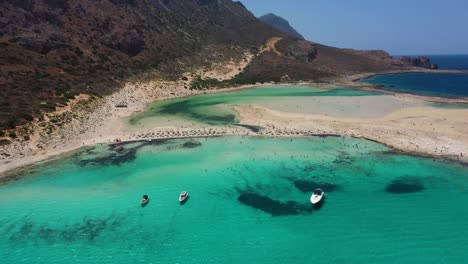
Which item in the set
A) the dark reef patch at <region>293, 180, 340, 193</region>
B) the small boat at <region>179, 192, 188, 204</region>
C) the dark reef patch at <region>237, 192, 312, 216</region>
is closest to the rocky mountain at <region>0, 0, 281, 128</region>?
the small boat at <region>179, 192, 188, 204</region>

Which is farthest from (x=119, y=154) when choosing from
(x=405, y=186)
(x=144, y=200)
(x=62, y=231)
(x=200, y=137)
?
(x=405, y=186)

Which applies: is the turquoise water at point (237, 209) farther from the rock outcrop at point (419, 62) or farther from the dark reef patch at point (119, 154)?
the rock outcrop at point (419, 62)

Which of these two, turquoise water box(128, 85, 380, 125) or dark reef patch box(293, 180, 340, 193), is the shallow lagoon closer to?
turquoise water box(128, 85, 380, 125)

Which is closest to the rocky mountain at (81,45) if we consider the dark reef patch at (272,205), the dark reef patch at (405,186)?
the dark reef patch at (272,205)

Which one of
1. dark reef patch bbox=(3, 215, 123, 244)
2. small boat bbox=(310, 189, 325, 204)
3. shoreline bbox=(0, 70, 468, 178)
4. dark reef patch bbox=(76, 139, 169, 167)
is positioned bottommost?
dark reef patch bbox=(3, 215, 123, 244)

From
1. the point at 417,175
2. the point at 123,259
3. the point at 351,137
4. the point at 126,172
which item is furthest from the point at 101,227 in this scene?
the point at 351,137

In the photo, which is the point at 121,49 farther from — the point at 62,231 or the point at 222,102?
the point at 62,231
